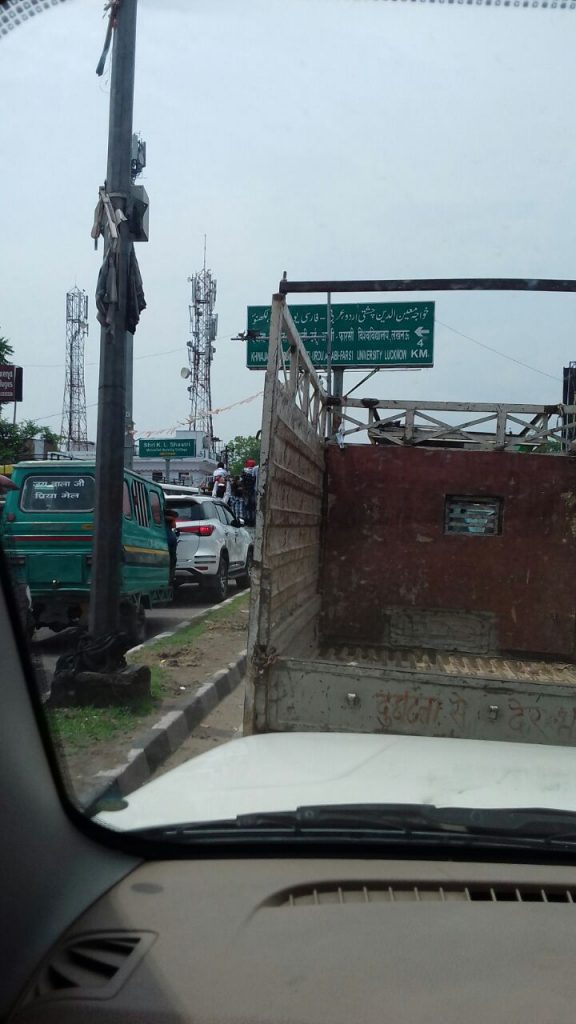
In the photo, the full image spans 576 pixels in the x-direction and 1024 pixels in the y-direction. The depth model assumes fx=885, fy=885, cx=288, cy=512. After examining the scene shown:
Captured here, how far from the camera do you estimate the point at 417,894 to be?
2.05m

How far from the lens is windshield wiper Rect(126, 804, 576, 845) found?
2.25m

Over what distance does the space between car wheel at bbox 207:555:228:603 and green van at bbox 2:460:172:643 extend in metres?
3.02

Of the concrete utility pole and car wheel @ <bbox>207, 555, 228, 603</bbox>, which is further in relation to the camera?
car wheel @ <bbox>207, 555, 228, 603</bbox>

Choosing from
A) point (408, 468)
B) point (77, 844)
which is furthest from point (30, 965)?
point (408, 468)

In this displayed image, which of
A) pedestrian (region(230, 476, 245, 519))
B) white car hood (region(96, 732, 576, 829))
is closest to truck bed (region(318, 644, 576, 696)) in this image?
white car hood (region(96, 732, 576, 829))

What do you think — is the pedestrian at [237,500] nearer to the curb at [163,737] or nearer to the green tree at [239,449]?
the curb at [163,737]

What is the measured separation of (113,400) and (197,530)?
23.4ft

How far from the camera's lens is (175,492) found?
1673cm

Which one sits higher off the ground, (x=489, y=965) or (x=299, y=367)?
(x=299, y=367)

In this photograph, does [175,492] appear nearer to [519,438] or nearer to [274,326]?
[519,438]

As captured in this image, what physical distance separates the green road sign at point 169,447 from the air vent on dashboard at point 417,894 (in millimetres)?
38044

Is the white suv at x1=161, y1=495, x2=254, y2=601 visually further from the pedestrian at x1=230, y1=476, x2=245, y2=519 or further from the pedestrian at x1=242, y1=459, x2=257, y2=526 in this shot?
the pedestrian at x1=230, y1=476, x2=245, y2=519

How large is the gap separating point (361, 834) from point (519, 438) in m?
6.96

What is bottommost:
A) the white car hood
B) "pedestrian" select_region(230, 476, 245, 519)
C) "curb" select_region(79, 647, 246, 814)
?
"curb" select_region(79, 647, 246, 814)
